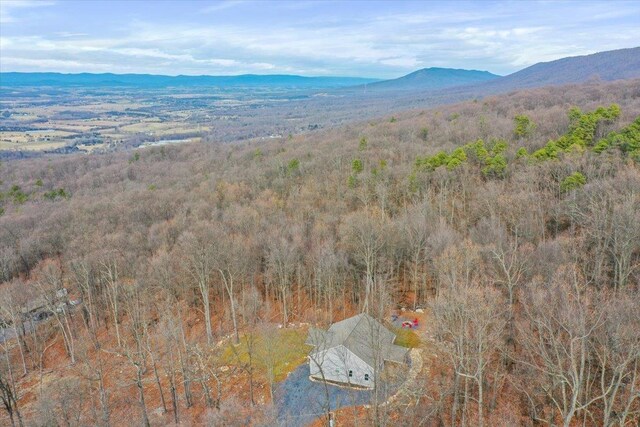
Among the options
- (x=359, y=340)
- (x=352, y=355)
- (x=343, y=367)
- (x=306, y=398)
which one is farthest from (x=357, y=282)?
(x=306, y=398)

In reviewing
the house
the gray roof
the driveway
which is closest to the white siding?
the house

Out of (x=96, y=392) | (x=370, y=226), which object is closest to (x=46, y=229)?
(x=96, y=392)

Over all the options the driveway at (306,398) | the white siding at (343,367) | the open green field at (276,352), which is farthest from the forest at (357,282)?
the white siding at (343,367)

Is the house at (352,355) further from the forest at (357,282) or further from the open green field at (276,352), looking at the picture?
the open green field at (276,352)

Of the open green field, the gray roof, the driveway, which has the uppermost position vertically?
the gray roof

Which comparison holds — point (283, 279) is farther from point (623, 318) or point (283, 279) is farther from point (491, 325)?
point (623, 318)

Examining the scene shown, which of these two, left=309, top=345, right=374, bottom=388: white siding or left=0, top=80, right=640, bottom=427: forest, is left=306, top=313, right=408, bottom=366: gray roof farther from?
left=0, top=80, right=640, bottom=427: forest
